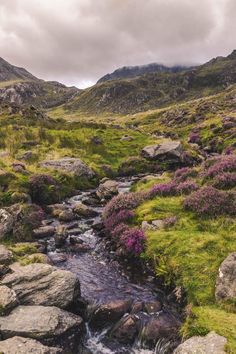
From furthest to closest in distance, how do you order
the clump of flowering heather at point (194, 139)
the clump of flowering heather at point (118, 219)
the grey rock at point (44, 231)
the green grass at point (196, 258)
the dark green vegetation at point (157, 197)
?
the clump of flowering heather at point (194, 139) → the grey rock at point (44, 231) → the clump of flowering heather at point (118, 219) → the dark green vegetation at point (157, 197) → the green grass at point (196, 258)

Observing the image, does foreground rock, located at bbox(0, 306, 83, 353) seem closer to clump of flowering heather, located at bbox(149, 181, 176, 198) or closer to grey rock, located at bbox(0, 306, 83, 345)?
grey rock, located at bbox(0, 306, 83, 345)

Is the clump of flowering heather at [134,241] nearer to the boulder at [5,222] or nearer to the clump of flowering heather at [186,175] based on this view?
the boulder at [5,222]

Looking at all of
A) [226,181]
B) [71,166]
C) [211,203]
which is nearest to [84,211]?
[211,203]

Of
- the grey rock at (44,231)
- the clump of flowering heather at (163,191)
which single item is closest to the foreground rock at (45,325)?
the grey rock at (44,231)

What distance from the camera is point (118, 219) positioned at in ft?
66.3

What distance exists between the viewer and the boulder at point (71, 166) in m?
33.9

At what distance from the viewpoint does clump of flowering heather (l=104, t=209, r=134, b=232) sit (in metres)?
20.1

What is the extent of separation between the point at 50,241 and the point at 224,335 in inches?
471

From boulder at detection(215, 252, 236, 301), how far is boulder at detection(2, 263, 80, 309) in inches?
217

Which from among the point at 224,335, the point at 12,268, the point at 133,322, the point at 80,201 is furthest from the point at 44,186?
the point at 224,335

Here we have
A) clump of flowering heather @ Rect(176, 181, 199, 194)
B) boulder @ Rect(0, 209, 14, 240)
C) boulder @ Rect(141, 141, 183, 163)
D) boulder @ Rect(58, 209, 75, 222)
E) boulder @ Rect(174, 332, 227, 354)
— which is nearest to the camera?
boulder @ Rect(174, 332, 227, 354)

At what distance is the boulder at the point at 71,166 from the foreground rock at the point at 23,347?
23.7 m

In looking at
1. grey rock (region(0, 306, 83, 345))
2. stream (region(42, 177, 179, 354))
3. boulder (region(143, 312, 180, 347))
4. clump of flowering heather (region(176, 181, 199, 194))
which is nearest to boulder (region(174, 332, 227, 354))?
stream (region(42, 177, 179, 354))

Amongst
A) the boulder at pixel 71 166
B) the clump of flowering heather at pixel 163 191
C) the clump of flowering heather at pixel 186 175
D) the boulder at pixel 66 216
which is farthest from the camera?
Result: the boulder at pixel 71 166
